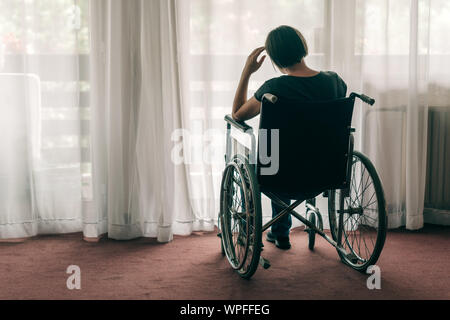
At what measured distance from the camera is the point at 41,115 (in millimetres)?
2496

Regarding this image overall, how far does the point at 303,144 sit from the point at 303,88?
23 cm

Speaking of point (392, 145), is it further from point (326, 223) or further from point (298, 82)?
point (298, 82)

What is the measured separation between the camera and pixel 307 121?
1740 millimetres

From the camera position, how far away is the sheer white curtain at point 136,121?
7.86 ft

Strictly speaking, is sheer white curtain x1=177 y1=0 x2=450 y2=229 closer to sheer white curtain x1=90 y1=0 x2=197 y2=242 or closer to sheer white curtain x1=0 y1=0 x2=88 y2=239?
sheer white curtain x1=90 y1=0 x2=197 y2=242

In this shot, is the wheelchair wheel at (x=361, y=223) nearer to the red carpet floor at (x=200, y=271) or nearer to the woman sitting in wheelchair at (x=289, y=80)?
the red carpet floor at (x=200, y=271)

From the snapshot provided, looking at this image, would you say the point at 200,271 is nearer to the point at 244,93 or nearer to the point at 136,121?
the point at 244,93

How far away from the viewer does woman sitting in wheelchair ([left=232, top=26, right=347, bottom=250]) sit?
1.82m

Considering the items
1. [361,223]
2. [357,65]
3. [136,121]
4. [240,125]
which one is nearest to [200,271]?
[240,125]

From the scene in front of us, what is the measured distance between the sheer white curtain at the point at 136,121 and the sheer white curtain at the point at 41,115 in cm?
12

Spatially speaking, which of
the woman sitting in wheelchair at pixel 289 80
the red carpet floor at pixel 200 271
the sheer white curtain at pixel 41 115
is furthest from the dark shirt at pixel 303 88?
the sheer white curtain at pixel 41 115

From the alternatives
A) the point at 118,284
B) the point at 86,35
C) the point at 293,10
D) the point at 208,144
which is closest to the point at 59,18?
the point at 86,35

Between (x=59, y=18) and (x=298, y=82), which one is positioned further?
(x=59, y=18)
